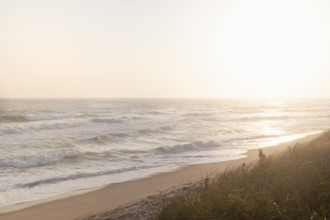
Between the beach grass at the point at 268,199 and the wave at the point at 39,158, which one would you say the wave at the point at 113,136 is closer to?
the wave at the point at 39,158

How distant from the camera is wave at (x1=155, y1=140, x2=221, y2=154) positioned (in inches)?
669

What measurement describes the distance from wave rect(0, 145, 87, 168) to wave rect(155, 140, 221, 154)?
Result: 4570 millimetres

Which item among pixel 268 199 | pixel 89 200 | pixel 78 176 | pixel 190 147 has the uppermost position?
pixel 268 199

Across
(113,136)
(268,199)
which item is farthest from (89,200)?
(113,136)

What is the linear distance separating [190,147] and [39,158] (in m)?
8.80

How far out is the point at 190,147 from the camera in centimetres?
1814

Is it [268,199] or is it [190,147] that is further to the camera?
[190,147]

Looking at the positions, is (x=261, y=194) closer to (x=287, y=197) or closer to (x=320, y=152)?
(x=287, y=197)

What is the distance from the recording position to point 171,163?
44.3 feet

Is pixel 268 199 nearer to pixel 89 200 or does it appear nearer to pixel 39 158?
pixel 89 200

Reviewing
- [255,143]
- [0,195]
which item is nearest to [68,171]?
[0,195]

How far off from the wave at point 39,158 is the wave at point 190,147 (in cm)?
457

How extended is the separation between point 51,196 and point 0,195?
5.27 ft

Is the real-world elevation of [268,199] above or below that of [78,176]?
above
